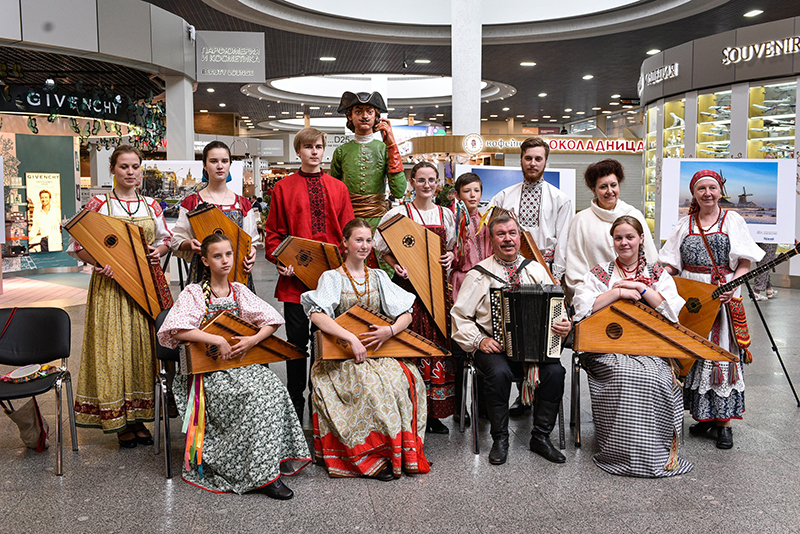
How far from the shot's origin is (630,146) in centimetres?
1595

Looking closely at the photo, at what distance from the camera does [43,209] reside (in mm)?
11984

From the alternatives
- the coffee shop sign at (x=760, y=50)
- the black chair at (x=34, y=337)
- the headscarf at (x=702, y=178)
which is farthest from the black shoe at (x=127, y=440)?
the coffee shop sign at (x=760, y=50)

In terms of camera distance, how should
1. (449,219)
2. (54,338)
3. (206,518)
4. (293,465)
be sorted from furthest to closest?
(449,219), (54,338), (293,465), (206,518)

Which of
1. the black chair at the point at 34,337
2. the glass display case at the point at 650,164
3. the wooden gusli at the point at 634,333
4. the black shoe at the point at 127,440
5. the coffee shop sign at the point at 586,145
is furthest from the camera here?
the coffee shop sign at the point at 586,145

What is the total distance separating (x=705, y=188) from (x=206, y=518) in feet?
8.84

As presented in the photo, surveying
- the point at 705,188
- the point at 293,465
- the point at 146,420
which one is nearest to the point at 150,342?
the point at 146,420

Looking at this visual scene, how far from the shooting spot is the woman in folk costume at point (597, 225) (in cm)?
325

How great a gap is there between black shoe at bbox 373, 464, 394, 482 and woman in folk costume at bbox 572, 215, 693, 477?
0.93 m

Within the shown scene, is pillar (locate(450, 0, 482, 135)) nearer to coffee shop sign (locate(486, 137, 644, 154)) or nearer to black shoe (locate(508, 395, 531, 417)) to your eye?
black shoe (locate(508, 395, 531, 417))

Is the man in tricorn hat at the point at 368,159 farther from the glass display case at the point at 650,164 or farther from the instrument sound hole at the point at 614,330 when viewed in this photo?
the glass display case at the point at 650,164

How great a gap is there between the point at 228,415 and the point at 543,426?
141 centimetres

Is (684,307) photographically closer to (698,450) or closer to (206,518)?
(698,450)

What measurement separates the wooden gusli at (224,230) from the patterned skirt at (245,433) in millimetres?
560

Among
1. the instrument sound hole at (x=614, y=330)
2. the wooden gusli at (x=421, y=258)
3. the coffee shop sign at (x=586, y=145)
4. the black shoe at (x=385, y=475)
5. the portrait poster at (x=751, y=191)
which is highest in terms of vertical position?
the coffee shop sign at (x=586, y=145)
